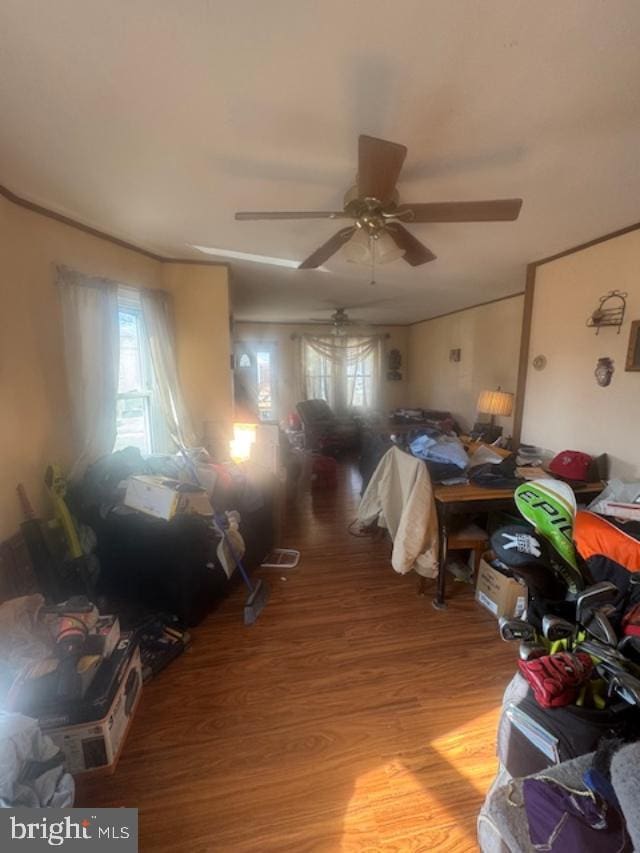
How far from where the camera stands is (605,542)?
160cm

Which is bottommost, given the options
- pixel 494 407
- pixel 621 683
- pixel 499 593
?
pixel 499 593

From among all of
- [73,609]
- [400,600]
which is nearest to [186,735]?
[73,609]

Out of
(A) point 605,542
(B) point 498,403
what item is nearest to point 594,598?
(A) point 605,542

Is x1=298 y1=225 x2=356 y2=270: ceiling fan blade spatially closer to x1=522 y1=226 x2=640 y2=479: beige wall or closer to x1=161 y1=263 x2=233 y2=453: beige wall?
x1=161 y1=263 x2=233 y2=453: beige wall

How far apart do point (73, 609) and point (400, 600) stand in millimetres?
1713

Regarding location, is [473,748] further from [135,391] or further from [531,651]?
[135,391]

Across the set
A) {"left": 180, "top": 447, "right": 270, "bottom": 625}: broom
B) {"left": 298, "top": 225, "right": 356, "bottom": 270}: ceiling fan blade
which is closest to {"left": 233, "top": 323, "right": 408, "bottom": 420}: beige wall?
{"left": 298, "top": 225, "right": 356, "bottom": 270}: ceiling fan blade

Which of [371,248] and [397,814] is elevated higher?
[371,248]

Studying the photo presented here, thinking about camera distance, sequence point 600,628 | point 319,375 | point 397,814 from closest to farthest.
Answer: point 600,628 → point 397,814 → point 319,375

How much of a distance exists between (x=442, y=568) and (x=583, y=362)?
1.83 metres

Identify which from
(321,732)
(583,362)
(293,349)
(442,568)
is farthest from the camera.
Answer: (293,349)

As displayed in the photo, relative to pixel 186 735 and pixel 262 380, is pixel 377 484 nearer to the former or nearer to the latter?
pixel 186 735

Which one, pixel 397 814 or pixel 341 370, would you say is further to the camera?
pixel 341 370

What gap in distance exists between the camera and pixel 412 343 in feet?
22.1
